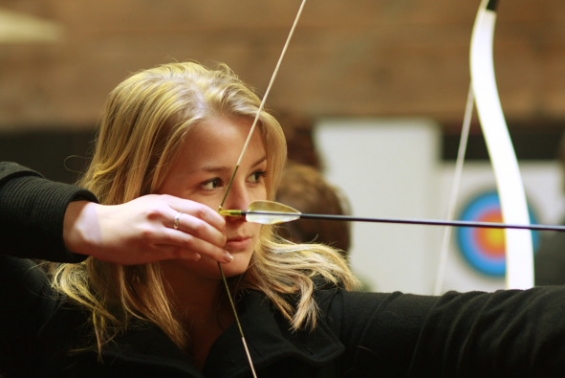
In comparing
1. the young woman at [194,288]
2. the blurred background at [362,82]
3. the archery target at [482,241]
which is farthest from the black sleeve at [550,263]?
the young woman at [194,288]

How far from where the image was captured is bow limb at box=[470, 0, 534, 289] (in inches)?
37.2

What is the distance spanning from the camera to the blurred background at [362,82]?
2428 mm

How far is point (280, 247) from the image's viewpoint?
896 millimetres

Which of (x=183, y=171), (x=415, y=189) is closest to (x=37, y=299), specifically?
(x=183, y=171)

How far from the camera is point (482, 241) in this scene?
2.61 m

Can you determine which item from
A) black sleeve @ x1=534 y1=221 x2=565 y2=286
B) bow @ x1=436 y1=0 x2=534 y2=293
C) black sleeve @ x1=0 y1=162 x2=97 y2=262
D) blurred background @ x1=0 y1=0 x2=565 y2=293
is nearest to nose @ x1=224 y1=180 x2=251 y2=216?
black sleeve @ x1=0 y1=162 x2=97 y2=262

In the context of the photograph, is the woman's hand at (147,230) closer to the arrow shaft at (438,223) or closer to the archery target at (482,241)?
the arrow shaft at (438,223)

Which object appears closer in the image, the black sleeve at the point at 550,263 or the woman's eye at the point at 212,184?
the woman's eye at the point at 212,184

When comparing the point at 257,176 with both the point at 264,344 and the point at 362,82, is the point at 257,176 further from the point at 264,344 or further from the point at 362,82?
the point at 362,82

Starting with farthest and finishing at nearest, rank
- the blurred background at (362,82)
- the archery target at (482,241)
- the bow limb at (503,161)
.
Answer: the archery target at (482,241)
the blurred background at (362,82)
the bow limb at (503,161)

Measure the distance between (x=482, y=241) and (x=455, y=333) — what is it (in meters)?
1.89

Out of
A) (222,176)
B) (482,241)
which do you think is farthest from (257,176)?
(482,241)

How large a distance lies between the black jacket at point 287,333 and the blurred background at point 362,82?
1.58 metres

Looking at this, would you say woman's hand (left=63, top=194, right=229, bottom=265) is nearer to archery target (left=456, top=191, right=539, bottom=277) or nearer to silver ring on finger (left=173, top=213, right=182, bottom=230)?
silver ring on finger (left=173, top=213, right=182, bottom=230)
